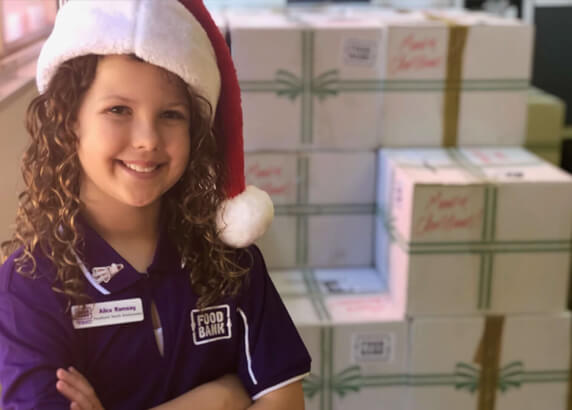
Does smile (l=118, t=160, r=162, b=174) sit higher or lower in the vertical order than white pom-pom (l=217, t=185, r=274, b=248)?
higher

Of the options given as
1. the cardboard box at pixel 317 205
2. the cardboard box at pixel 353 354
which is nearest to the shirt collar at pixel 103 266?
the cardboard box at pixel 353 354

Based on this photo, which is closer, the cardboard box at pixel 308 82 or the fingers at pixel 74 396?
the fingers at pixel 74 396

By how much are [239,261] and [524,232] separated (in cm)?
118

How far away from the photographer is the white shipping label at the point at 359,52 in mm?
2010

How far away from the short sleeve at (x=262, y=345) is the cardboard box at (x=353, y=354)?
38.3 inches

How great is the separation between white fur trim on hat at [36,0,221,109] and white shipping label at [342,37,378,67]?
4.09 feet

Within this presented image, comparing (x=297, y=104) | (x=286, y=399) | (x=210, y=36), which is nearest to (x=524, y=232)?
(x=297, y=104)

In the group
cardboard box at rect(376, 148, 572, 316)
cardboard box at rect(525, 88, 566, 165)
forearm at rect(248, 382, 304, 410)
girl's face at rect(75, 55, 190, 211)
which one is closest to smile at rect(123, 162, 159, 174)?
girl's face at rect(75, 55, 190, 211)

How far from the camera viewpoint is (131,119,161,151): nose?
30.8 inches

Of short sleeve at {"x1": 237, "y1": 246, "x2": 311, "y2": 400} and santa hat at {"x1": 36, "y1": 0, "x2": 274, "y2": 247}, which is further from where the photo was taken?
short sleeve at {"x1": 237, "y1": 246, "x2": 311, "y2": 400}

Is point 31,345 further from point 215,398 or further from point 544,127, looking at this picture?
point 544,127

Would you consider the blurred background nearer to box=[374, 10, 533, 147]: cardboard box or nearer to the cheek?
box=[374, 10, 533, 147]: cardboard box

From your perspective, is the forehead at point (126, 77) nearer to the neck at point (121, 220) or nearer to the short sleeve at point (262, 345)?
the neck at point (121, 220)

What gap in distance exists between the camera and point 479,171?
197cm
